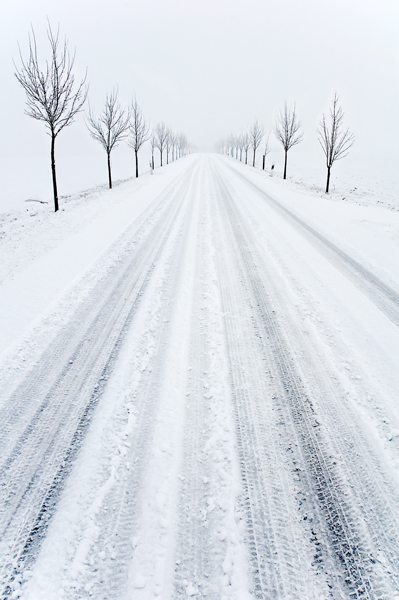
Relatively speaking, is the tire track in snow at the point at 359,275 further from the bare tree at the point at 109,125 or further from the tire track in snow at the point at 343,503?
the bare tree at the point at 109,125

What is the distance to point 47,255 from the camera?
713 centimetres

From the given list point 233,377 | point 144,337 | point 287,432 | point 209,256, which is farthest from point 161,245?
point 287,432

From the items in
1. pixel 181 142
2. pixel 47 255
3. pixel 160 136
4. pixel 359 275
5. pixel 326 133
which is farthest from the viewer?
pixel 181 142

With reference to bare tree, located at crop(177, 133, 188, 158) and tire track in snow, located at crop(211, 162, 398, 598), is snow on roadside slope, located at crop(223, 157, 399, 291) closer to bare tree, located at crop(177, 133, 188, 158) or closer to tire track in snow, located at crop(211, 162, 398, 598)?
tire track in snow, located at crop(211, 162, 398, 598)

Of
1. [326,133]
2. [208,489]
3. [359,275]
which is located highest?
[326,133]

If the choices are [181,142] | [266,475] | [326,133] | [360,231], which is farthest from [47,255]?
[181,142]

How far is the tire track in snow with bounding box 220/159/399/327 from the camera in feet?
15.7

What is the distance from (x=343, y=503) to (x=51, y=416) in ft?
8.46

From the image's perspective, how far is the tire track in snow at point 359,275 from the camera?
478 cm

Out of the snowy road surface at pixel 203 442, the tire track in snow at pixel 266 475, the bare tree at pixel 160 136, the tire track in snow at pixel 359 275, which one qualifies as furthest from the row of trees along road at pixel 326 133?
the tire track in snow at pixel 266 475

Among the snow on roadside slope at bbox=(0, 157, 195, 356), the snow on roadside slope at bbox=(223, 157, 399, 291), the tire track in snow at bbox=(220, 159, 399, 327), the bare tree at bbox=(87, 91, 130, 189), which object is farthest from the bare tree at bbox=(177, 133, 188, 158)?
the tire track in snow at bbox=(220, 159, 399, 327)

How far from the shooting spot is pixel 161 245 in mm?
7223

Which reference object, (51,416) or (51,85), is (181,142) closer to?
(51,85)

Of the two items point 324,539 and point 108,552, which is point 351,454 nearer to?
point 324,539
